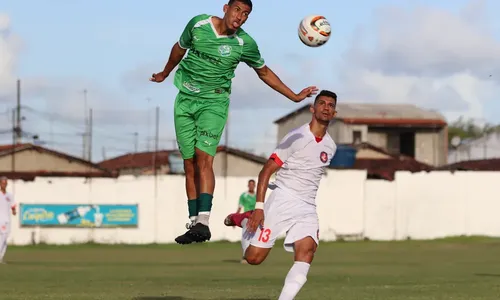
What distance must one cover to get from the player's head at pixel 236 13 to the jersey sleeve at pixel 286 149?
209cm

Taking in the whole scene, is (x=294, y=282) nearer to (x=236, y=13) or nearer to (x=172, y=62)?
(x=172, y=62)

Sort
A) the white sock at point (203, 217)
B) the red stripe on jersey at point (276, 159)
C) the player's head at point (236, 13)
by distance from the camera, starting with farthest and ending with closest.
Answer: the red stripe on jersey at point (276, 159) < the white sock at point (203, 217) < the player's head at point (236, 13)

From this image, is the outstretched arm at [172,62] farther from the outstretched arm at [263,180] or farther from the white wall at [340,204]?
the white wall at [340,204]

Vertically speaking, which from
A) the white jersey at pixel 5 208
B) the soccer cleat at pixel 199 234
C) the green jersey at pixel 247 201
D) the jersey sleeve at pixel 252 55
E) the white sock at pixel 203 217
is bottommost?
the white jersey at pixel 5 208

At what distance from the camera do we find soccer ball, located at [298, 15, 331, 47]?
46.1 feet

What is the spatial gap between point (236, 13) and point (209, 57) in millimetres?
667

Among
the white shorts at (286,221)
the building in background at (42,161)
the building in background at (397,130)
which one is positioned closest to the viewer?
the white shorts at (286,221)

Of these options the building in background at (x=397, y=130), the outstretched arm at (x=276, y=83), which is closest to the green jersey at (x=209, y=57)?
the outstretched arm at (x=276, y=83)

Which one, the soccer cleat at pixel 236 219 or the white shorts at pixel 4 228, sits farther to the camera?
the white shorts at pixel 4 228

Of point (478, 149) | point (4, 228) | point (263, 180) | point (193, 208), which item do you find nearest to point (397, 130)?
point (478, 149)

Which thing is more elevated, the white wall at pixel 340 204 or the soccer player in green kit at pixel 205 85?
the soccer player in green kit at pixel 205 85

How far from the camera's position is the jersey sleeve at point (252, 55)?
1358 centimetres

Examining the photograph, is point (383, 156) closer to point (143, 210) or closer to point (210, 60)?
point (143, 210)

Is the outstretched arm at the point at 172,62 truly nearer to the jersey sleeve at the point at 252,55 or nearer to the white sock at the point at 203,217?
the jersey sleeve at the point at 252,55
